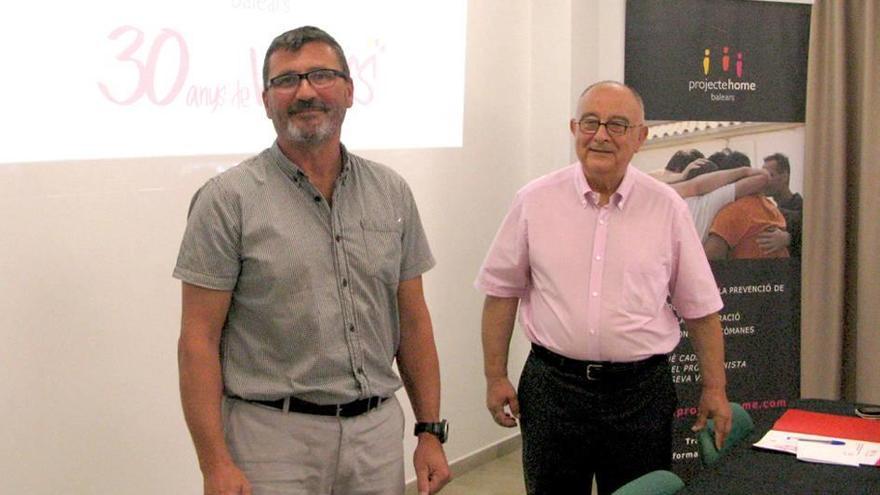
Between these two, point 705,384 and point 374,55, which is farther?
point 374,55

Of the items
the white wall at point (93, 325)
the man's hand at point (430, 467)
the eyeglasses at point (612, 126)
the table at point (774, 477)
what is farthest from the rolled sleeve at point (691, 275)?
the white wall at point (93, 325)

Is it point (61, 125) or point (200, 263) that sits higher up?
point (61, 125)

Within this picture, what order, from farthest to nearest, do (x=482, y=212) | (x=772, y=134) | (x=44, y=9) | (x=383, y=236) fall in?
(x=482, y=212)
(x=772, y=134)
(x=44, y=9)
(x=383, y=236)

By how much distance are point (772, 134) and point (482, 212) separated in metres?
1.29

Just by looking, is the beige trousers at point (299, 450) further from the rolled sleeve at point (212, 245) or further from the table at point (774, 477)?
the table at point (774, 477)

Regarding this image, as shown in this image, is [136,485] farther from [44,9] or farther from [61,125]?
[44,9]

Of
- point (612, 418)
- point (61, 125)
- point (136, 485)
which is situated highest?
point (61, 125)

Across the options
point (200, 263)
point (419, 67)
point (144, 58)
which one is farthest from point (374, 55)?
point (200, 263)

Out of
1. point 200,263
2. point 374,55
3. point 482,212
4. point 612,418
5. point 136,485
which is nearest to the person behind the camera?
point 200,263

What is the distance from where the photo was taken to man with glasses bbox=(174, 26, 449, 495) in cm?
187

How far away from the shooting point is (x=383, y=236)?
2.05 metres

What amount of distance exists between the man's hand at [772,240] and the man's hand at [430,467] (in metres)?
2.47

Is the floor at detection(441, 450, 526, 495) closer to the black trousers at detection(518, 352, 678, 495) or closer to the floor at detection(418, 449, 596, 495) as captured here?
the floor at detection(418, 449, 596, 495)

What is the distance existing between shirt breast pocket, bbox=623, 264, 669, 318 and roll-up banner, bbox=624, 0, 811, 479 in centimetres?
148
